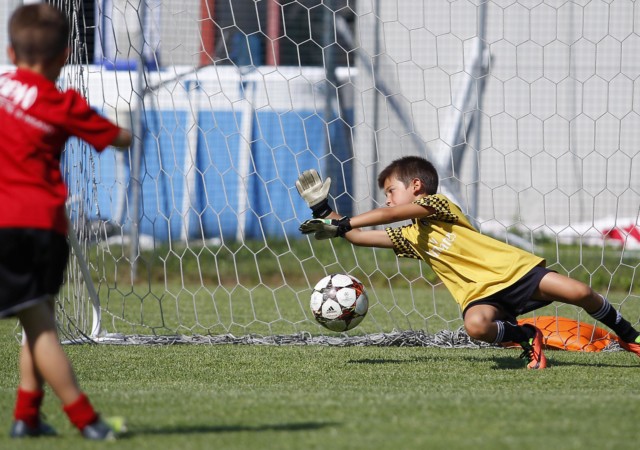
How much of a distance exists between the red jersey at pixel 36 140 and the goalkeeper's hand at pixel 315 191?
203 centimetres

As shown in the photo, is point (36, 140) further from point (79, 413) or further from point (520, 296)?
point (520, 296)

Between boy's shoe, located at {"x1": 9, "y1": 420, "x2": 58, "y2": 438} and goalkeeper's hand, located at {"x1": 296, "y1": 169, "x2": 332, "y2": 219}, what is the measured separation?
2.24 meters

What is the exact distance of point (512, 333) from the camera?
4.96 metres

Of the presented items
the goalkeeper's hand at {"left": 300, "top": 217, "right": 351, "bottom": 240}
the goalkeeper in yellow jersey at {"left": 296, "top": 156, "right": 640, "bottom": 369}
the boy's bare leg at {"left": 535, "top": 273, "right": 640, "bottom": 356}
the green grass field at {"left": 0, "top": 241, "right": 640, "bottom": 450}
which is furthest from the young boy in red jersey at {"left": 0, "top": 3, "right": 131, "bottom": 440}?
the boy's bare leg at {"left": 535, "top": 273, "right": 640, "bottom": 356}

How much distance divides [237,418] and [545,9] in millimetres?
8223

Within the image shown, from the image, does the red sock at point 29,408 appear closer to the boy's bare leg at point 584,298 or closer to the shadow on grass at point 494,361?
the shadow on grass at point 494,361

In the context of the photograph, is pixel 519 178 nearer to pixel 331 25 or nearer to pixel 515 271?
pixel 331 25

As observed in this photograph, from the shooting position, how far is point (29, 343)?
9.82ft

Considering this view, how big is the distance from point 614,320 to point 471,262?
0.85 metres

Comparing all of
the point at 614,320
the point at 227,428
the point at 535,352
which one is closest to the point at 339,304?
the point at 535,352

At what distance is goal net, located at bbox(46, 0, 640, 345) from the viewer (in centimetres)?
880

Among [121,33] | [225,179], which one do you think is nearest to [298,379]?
[225,179]

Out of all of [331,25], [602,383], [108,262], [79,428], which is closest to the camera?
[79,428]

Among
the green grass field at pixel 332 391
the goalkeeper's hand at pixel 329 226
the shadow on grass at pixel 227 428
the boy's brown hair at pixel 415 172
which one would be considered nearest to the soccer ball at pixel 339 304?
the green grass field at pixel 332 391
